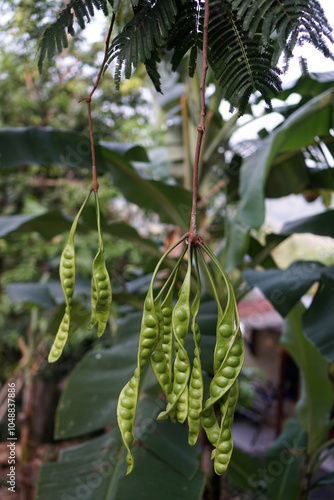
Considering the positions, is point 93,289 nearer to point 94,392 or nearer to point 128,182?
point 94,392

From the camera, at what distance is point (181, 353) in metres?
0.40

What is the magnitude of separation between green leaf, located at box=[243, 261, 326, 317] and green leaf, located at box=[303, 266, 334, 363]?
0.03m

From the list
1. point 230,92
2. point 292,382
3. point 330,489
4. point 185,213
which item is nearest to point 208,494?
point 185,213

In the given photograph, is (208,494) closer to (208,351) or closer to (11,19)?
(208,351)

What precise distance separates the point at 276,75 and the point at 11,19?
1.04 m

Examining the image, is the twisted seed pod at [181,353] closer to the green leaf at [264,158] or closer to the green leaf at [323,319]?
the green leaf at [323,319]

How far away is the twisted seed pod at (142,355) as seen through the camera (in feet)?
1.26

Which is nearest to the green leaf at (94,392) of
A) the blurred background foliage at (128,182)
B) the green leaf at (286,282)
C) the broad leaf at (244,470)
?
the blurred background foliage at (128,182)

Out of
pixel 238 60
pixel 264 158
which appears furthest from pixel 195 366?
pixel 264 158

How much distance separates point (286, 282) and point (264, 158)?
1.04ft

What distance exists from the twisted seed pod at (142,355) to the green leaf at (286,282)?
2.23 feet

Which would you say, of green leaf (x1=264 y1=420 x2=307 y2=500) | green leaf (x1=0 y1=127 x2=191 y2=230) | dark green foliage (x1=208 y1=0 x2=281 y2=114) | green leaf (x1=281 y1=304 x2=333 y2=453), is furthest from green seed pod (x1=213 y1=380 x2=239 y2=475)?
green leaf (x1=264 y1=420 x2=307 y2=500)

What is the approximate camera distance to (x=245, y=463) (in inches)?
68.6

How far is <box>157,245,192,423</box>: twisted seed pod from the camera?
15.1 inches
